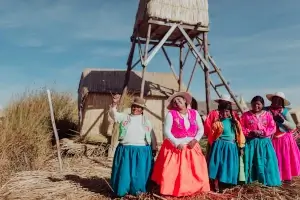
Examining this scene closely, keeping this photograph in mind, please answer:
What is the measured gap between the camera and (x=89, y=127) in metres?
11.2

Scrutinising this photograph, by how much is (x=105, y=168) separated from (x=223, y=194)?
3.60 m

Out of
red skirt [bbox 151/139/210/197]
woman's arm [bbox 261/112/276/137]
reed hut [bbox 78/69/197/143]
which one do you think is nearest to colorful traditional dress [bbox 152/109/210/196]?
red skirt [bbox 151/139/210/197]

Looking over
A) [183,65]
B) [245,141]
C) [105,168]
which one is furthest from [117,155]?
[183,65]

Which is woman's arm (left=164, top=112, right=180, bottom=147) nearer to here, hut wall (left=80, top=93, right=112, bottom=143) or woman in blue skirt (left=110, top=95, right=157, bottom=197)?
woman in blue skirt (left=110, top=95, right=157, bottom=197)

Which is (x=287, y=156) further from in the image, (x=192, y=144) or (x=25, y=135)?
(x=25, y=135)

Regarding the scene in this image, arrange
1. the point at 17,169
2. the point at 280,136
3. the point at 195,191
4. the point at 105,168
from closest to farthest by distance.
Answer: the point at 195,191
the point at 280,136
the point at 17,169
the point at 105,168

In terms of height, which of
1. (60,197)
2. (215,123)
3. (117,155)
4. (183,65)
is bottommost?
(60,197)

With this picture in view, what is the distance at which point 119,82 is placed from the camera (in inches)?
481

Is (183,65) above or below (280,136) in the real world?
above

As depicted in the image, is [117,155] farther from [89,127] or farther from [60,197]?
[89,127]

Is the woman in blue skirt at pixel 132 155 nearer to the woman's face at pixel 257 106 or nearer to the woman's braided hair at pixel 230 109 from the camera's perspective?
the woman's braided hair at pixel 230 109

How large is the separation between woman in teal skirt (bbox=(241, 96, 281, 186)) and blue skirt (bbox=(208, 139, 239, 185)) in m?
0.26

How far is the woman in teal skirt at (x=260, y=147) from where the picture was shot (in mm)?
5973

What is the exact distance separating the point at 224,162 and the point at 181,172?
74 cm
